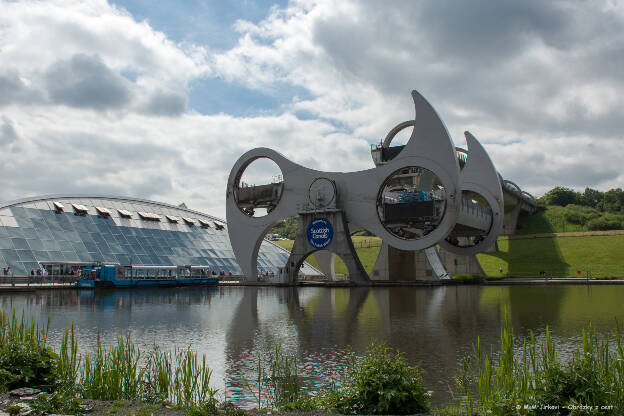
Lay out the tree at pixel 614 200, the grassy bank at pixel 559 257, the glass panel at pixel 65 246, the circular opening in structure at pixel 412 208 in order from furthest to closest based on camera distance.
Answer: the tree at pixel 614 200 → the grassy bank at pixel 559 257 → the glass panel at pixel 65 246 → the circular opening in structure at pixel 412 208

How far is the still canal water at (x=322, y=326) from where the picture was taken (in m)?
11.8

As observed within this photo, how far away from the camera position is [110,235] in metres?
50.0

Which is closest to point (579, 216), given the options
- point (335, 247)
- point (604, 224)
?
point (604, 224)

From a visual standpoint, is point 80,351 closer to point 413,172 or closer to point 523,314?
point 523,314

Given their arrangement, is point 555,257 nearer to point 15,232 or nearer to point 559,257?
point 559,257

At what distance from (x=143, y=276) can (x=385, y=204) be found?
69.6 ft

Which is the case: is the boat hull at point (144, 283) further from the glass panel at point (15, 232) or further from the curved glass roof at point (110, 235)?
the glass panel at point (15, 232)

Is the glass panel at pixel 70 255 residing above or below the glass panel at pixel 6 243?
below

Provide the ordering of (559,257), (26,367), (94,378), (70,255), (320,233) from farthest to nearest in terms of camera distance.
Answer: (559,257), (320,233), (70,255), (26,367), (94,378)

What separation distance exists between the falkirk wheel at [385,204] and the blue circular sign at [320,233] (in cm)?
8

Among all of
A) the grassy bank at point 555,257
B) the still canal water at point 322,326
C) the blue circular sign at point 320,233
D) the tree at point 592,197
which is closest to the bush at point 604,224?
the grassy bank at point 555,257

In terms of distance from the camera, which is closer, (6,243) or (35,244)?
(6,243)

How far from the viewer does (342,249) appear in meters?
43.7

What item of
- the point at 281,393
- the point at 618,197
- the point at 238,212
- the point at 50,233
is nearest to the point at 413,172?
the point at 238,212
